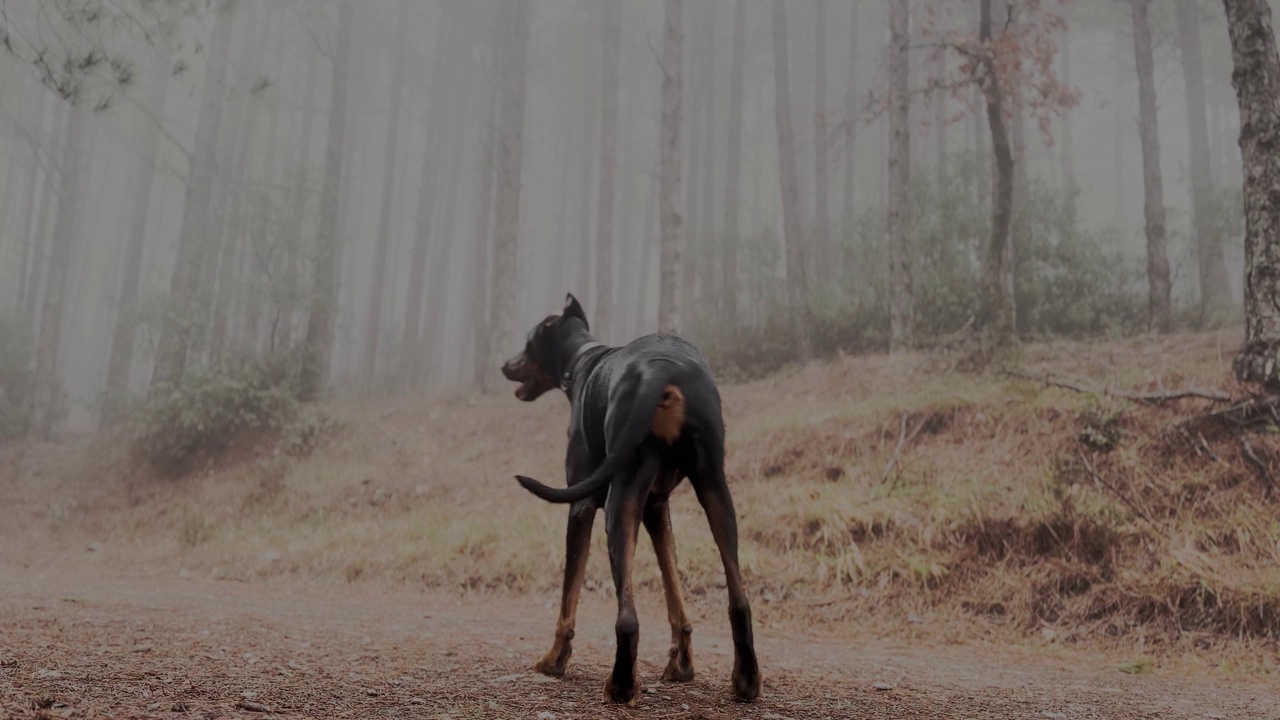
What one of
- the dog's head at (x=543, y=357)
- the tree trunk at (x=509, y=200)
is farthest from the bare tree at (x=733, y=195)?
the dog's head at (x=543, y=357)

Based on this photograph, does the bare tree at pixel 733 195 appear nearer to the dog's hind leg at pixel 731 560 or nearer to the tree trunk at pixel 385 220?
the tree trunk at pixel 385 220

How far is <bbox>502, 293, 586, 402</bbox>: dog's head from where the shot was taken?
4.67m

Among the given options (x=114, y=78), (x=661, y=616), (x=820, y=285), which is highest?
(x=820, y=285)

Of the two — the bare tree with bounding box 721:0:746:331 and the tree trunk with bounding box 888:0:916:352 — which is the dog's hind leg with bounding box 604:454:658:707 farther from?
the bare tree with bounding box 721:0:746:331

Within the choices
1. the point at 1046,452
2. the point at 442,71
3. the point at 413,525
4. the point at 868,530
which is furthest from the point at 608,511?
the point at 442,71

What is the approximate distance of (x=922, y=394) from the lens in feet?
30.5

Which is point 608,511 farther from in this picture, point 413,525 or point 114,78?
point 413,525

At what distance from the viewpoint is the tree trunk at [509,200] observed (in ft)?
49.6

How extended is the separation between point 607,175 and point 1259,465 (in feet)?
58.7

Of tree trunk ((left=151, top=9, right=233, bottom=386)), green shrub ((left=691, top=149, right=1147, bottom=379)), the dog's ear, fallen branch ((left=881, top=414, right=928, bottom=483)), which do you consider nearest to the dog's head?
the dog's ear

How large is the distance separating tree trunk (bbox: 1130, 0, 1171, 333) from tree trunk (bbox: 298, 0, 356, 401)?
1436 centimetres

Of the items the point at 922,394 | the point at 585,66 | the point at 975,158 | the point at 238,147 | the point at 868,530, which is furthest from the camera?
the point at 585,66

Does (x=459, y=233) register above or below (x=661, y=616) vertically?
above

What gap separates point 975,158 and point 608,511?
16.6m
